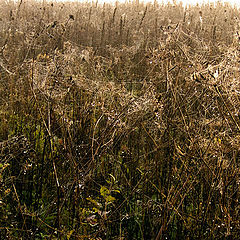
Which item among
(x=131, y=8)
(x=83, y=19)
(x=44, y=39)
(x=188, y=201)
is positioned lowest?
(x=188, y=201)

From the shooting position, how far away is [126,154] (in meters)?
2.50

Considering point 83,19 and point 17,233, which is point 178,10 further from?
point 17,233

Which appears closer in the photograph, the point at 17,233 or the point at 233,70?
the point at 233,70

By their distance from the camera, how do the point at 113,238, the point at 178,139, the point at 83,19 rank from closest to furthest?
the point at 113,238 < the point at 178,139 < the point at 83,19

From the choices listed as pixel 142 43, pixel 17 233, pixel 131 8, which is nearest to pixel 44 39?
pixel 142 43

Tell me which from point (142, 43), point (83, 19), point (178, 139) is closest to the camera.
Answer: point (178, 139)

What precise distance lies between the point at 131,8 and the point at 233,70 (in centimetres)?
866

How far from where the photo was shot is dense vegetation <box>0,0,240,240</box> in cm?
146

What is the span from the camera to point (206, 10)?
9219mm

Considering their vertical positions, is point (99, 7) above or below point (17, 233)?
above

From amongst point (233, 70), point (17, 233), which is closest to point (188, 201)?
point (233, 70)

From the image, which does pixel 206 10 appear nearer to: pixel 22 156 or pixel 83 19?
pixel 83 19

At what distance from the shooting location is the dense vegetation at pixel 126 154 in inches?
57.3

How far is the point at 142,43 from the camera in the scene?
6270mm
